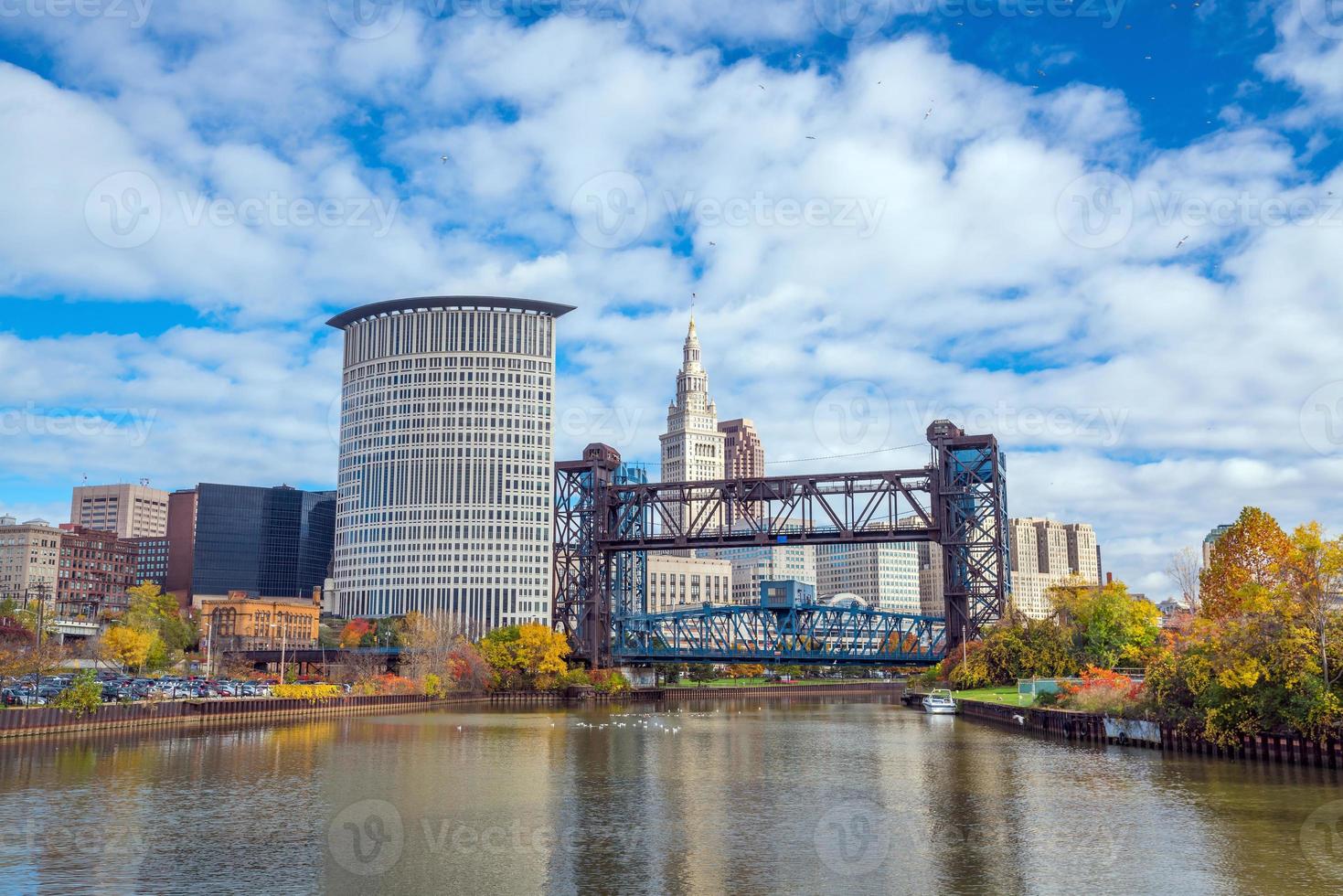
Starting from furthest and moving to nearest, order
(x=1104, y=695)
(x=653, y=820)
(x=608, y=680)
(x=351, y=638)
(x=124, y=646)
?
(x=351, y=638) < (x=608, y=680) < (x=124, y=646) < (x=1104, y=695) < (x=653, y=820)

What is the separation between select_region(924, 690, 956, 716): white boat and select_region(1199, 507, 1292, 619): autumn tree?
2480cm

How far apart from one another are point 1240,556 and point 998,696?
26.0 metres

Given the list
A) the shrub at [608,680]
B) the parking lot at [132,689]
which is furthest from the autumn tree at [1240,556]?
the parking lot at [132,689]

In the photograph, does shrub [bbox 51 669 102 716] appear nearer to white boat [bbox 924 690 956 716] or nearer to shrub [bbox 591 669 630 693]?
white boat [bbox 924 690 956 716]

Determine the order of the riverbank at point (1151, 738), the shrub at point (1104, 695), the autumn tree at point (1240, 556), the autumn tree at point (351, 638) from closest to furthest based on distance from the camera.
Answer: the riverbank at point (1151, 738), the shrub at point (1104, 695), the autumn tree at point (1240, 556), the autumn tree at point (351, 638)

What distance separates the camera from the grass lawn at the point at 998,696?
9138cm

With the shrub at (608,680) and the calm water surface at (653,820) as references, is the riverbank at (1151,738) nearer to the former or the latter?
the calm water surface at (653,820)

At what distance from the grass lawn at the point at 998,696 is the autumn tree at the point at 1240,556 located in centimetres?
1549

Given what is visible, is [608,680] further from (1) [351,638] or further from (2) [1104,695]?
(2) [1104,695]

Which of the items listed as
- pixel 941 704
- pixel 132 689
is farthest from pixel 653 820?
pixel 941 704

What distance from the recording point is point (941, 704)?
10375cm

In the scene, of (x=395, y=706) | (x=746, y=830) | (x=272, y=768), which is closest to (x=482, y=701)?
(x=395, y=706)

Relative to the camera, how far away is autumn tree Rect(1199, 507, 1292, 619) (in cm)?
8138

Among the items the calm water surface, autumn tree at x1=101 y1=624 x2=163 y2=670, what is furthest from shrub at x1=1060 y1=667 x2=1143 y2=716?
autumn tree at x1=101 y1=624 x2=163 y2=670
